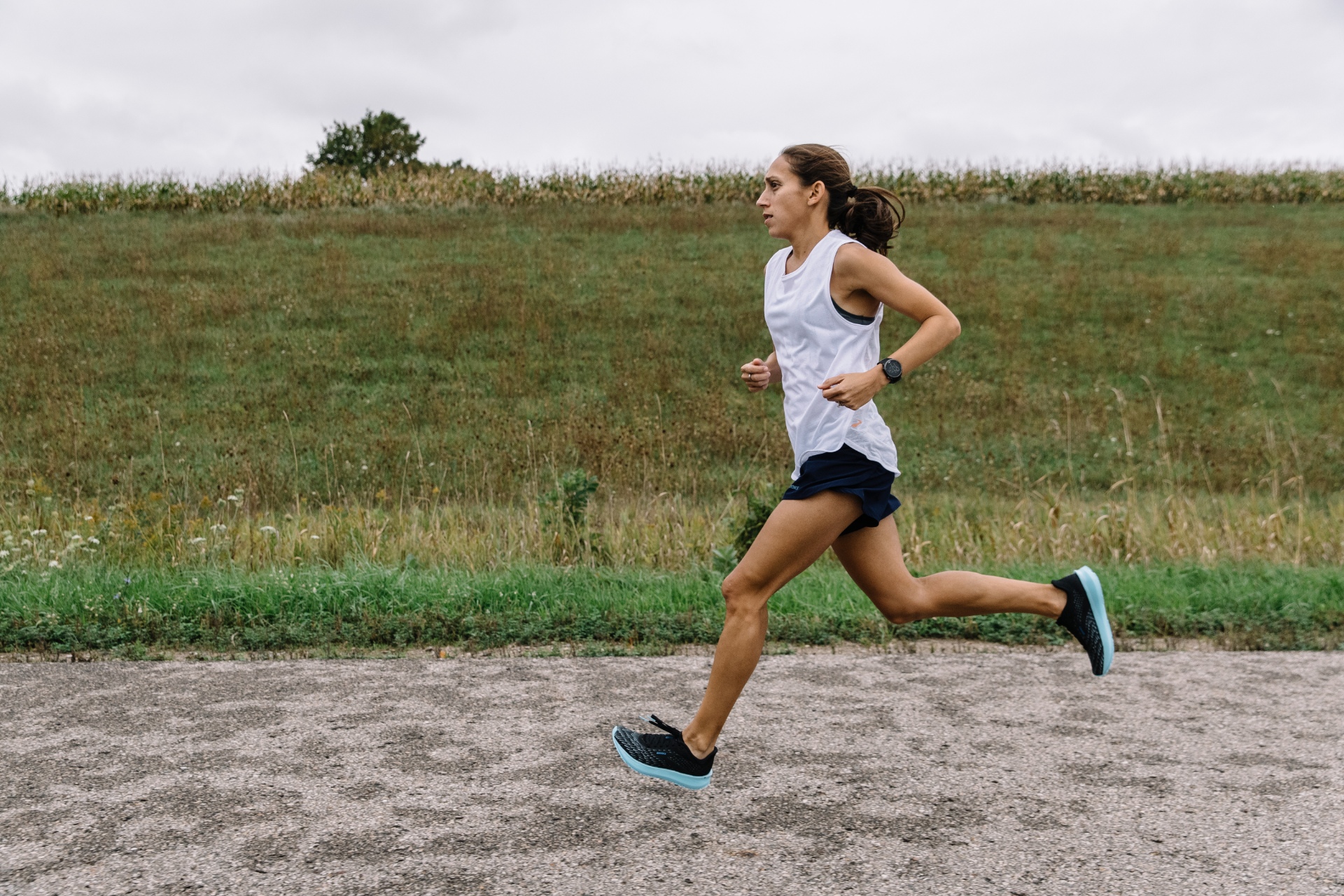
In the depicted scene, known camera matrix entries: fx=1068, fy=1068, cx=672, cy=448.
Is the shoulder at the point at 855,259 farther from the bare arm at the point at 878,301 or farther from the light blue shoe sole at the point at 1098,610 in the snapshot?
the light blue shoe sole at the point at 1098,610

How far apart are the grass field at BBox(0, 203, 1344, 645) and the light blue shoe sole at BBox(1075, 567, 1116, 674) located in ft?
9.67

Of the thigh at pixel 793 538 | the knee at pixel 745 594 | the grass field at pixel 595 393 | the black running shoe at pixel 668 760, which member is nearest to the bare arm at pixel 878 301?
the thigh at pixel 793 538

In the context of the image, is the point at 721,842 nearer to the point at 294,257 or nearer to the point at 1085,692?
the point at 1085,692

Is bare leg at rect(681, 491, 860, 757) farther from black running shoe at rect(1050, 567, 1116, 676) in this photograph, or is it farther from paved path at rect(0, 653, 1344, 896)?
black running shoe at rect(1050, 567, 1116, 676)

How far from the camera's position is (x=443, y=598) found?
6.06 m

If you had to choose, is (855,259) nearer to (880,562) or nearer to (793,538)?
(793,538)

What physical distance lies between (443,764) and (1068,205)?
27.2 metres

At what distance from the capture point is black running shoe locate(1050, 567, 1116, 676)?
3.94 metres

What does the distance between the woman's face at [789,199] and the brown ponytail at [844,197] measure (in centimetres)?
2

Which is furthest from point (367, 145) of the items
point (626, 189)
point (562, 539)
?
point (562, 539)

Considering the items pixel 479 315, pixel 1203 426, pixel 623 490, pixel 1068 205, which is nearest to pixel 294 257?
pixel 479 315

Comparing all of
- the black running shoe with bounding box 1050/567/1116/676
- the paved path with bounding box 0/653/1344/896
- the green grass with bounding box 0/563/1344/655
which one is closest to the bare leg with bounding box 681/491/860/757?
the paved path with bounding box 0/653/1344/896

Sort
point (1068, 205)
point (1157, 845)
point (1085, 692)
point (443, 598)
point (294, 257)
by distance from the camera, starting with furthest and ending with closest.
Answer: point (1068, 205)
point (294, 257)
point (443, 598)
point (1085, 692)
point (1157, 845)

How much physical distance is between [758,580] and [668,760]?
2.16 ft
